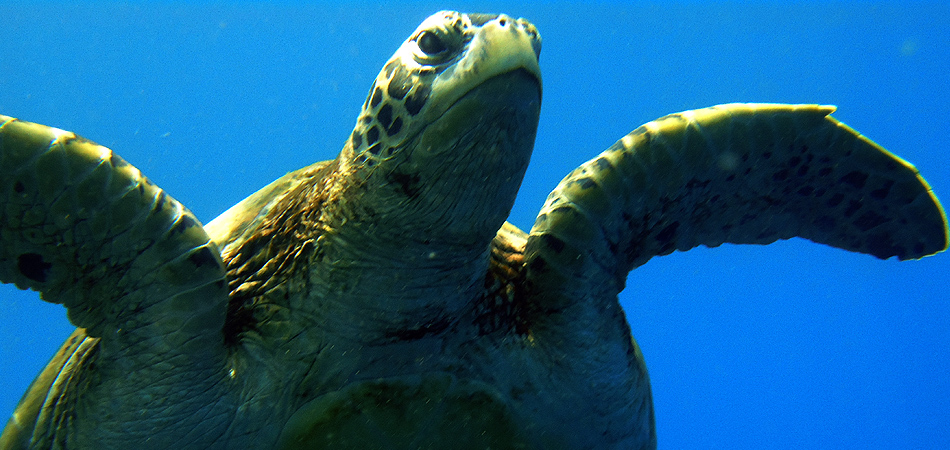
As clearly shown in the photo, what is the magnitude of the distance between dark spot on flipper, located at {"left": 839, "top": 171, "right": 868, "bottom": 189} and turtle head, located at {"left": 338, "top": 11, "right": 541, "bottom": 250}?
56.4 inches

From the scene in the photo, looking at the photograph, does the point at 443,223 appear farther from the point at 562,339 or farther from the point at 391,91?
the point at 562,339

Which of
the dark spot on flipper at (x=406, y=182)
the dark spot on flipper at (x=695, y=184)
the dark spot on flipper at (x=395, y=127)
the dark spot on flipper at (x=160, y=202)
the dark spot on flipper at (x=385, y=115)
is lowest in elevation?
the dark spot on flipper at (x=160, y=202)

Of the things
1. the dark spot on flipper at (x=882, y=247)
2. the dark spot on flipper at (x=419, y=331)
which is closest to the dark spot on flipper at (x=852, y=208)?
the dark spot on flipper at (x=882, y=247)

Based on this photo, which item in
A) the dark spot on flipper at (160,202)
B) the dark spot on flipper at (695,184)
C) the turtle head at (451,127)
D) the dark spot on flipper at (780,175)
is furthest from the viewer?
the dark spot on flipper at (780,175)

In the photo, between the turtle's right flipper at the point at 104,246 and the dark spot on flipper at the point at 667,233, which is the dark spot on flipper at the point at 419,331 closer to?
the turtle's right flipper at the point at 104,246

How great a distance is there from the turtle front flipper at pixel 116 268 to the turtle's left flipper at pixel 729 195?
98 centimetres

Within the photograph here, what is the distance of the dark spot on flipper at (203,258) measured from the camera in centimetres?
137

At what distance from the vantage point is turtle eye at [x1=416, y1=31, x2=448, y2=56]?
3.96ft

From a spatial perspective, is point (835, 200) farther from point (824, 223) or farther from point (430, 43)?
point (430, 43)

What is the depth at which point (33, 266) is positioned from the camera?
4.42 ft

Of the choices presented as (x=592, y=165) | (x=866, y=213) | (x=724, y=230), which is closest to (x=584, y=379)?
(x=592, y=165)

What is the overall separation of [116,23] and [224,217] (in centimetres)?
4692

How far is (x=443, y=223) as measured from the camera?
1.33 meters

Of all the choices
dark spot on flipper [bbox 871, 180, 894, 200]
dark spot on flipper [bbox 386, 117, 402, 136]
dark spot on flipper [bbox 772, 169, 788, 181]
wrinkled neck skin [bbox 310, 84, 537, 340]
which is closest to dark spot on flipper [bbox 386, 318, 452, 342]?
wrinkled neck skin [bbox 310, 84, 537, 340]
